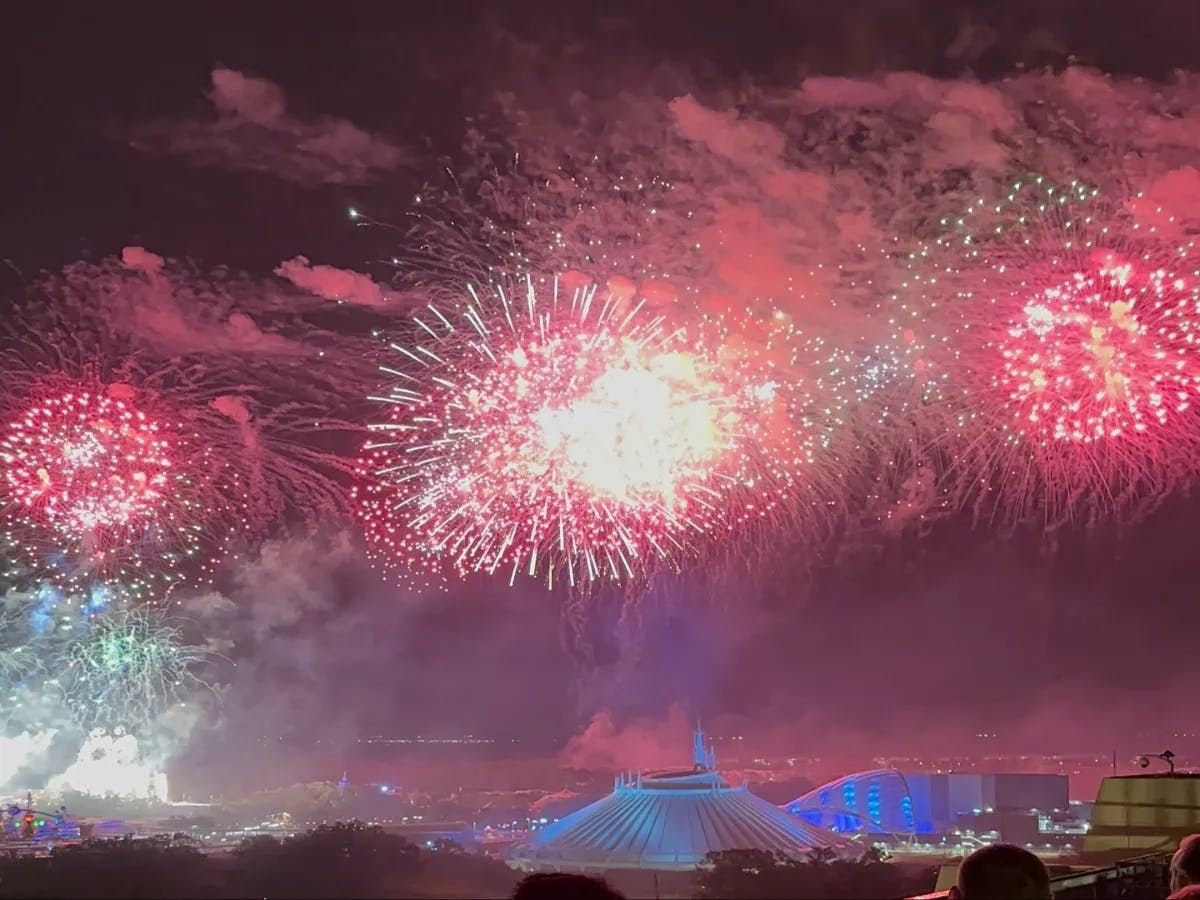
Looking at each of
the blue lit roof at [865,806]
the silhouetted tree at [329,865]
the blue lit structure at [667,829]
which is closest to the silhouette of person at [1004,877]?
the silhouetted tree at [329,865]

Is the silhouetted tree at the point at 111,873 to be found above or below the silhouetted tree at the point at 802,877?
above

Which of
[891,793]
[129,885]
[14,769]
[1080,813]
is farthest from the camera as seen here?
[891,793]

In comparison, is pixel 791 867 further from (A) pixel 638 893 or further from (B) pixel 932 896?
(B) pixel 932 896

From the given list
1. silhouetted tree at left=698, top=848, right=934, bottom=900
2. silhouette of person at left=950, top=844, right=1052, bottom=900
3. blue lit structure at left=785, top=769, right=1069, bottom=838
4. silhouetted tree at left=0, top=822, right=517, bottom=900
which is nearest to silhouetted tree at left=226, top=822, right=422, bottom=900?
silhouetted tree at left=0, top=822, right=517, bottom=900

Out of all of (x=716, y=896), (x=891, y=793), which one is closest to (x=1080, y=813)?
(x=891, y=793)

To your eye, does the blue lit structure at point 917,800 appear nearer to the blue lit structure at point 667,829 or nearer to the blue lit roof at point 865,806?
the blue lit roof at point 865,806

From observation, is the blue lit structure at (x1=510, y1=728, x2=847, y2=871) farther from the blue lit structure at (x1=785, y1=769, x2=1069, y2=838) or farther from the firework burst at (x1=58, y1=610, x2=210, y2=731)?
the firework burst at (x1=58, y1=610, x2=210, y2=731)

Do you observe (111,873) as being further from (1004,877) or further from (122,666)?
(1004,877)
